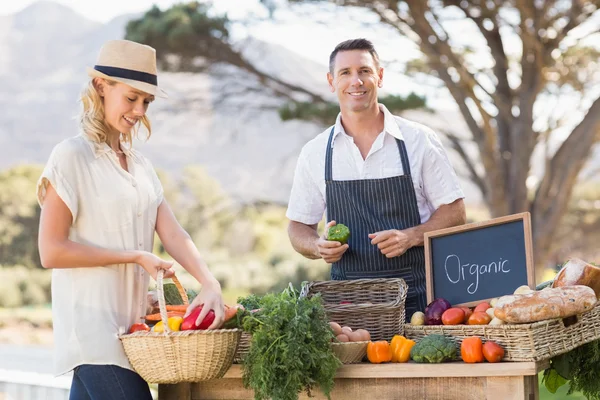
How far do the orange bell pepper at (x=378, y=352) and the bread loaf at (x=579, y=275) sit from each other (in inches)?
23.0

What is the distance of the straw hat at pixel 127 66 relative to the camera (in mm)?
2623

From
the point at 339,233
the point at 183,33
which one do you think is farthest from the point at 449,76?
the point at 339,233

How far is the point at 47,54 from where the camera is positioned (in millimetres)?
64375

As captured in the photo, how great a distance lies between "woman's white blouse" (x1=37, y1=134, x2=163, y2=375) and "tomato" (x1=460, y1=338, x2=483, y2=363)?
99 cm

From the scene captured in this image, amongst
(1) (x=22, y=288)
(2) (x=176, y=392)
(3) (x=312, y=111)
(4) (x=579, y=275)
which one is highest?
(3) (x=312, y=111)

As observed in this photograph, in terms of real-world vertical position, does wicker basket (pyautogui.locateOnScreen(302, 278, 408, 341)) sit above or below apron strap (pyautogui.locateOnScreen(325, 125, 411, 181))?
below

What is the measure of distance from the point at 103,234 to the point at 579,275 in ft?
4.80

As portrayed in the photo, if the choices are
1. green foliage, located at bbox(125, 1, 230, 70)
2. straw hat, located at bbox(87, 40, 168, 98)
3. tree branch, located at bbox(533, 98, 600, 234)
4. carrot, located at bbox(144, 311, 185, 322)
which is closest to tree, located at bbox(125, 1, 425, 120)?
green foliage, located at bbox(125, 1, 230, 70)

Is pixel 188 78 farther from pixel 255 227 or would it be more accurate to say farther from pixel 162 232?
pixel 255 227

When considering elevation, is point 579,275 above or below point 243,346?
above

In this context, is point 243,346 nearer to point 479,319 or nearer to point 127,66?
point 479,319

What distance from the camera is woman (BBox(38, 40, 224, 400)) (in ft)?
8.29

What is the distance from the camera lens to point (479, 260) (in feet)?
9.60

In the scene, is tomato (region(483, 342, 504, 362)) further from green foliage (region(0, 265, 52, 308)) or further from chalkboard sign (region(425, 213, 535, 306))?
green foliage (region(0, 265, 52, 308))
